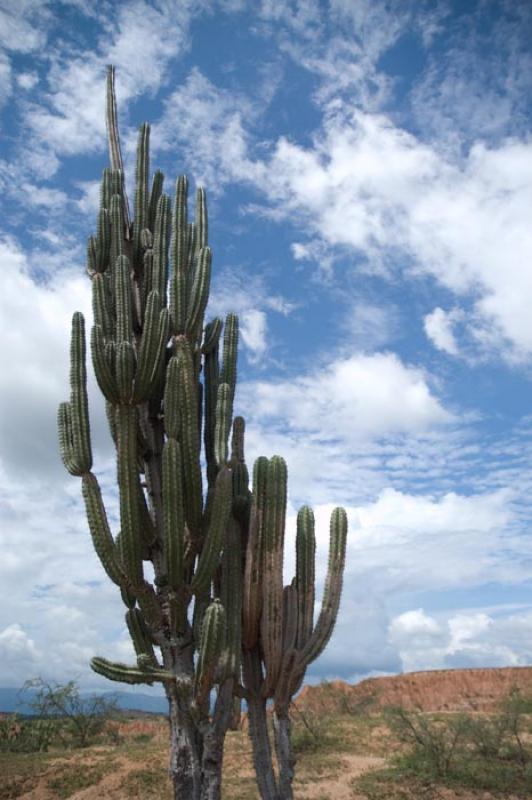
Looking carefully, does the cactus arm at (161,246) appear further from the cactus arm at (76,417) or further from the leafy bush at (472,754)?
the leafy bush at (472,754)

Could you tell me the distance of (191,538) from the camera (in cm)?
742

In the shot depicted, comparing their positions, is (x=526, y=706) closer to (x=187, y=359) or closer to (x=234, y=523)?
(x=234, y=523)

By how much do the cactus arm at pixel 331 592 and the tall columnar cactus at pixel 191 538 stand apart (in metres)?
0.02

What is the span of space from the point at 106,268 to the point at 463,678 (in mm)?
37535

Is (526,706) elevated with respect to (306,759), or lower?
elevated

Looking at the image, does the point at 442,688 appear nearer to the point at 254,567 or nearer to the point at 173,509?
the point at 254,567

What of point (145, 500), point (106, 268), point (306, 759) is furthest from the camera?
point (306, 759)

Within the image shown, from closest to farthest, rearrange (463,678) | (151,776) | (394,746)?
(151,776) → (394,746) → (463,678)

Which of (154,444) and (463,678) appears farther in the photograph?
(463,678)

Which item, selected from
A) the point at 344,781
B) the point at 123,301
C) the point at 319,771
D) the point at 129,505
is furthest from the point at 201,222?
the point at 319,771

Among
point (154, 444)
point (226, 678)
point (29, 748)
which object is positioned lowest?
point (29, 748)

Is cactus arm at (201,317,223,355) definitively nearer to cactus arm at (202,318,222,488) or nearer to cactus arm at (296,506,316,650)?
cactus arm at (202,318,222,488)

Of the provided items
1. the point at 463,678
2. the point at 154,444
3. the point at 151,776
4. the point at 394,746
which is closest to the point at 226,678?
the point at 154,444

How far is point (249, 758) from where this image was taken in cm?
1689
